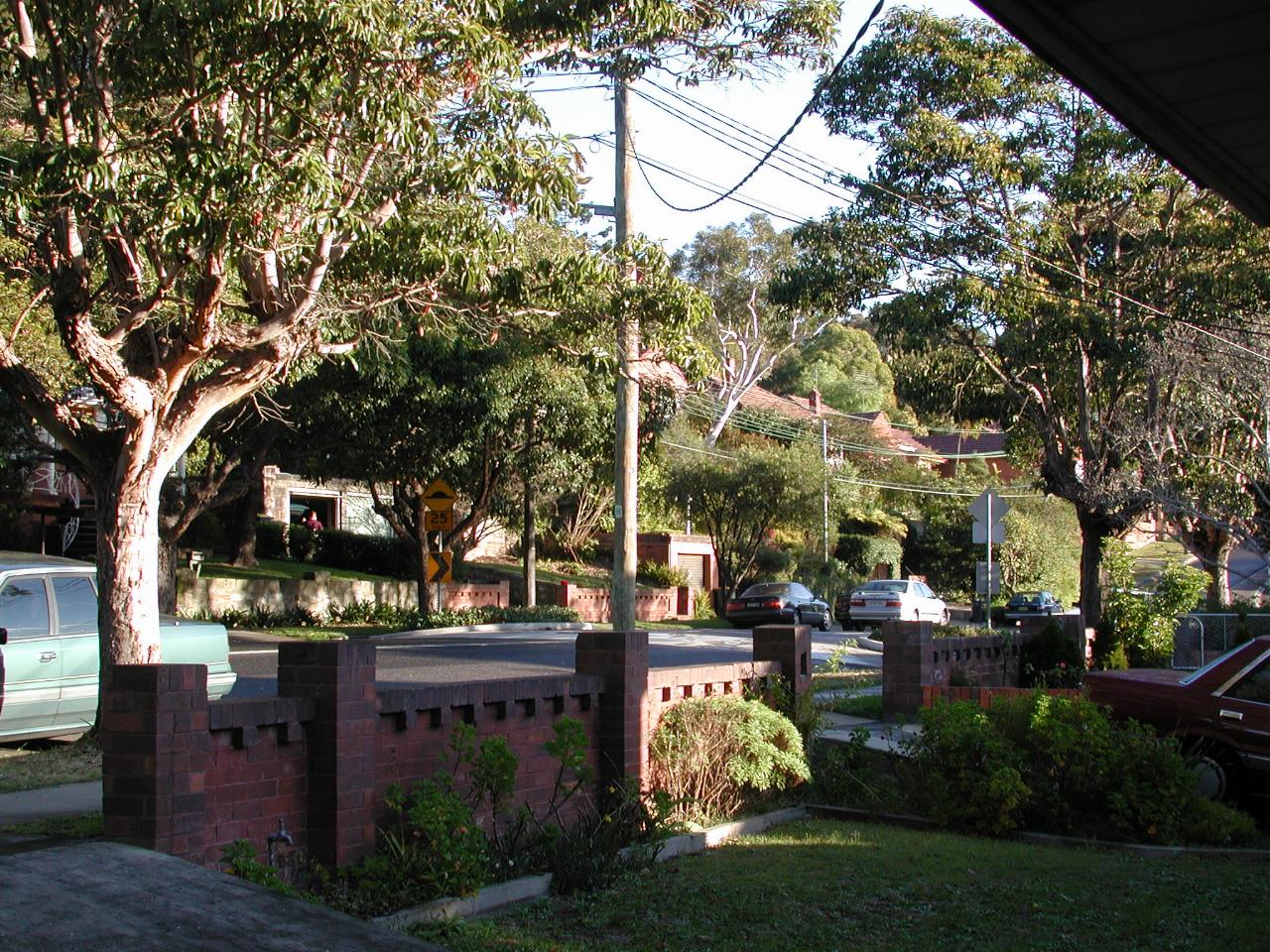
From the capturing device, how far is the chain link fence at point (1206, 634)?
1992 centimetres

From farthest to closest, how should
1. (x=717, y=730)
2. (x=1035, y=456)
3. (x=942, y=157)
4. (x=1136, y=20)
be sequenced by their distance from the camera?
(x=1035, y=456), (x=942, y=157), (x=717, y=730), (x=1136, y=20)

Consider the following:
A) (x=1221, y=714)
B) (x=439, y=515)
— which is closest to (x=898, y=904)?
(x=1221, y=714)

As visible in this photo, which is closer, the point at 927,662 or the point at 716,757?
the point at 716,757

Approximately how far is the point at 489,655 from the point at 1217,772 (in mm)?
12825

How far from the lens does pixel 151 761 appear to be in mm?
6211

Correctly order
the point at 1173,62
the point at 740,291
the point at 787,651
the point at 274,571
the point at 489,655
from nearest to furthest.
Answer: the point at 1173,62
the point at 787,651
the point at 489,655
the point at 274,571
the point at 740,291

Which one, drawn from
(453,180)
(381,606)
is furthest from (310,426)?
(453,180)

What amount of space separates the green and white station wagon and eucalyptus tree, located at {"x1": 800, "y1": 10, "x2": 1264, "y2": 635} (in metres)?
13.9

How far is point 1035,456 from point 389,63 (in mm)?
21777

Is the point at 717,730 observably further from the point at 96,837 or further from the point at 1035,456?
the point at 1035,456

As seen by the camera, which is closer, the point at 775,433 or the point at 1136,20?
the point at 1136,20

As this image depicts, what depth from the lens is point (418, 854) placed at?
7.35m

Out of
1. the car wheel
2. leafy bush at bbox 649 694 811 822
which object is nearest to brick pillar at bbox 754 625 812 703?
leafy bush at bbox 649 694 811 822

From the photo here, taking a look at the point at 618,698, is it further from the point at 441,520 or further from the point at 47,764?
the point at 441,520
